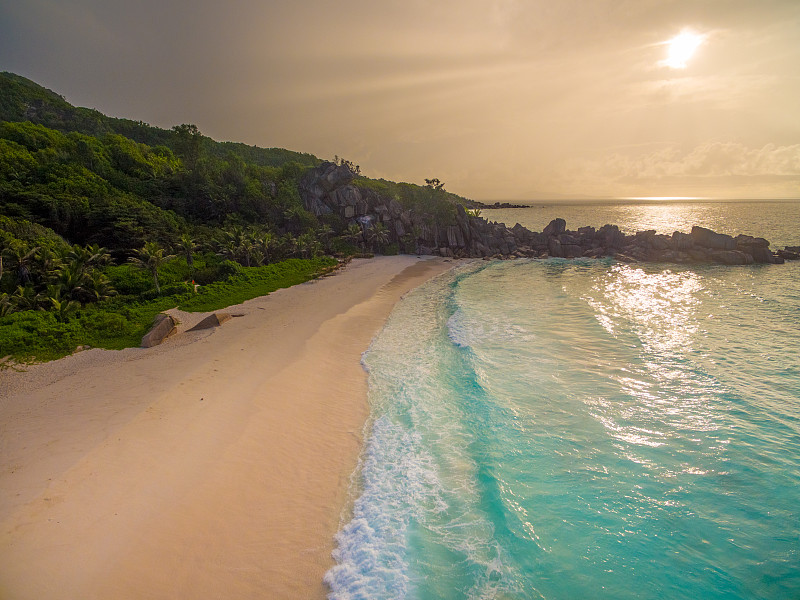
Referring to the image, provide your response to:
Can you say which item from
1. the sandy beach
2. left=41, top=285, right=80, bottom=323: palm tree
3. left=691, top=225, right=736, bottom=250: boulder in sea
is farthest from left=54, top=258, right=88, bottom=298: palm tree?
left=691, top=225, right=736, bottom=250: boulder in sea

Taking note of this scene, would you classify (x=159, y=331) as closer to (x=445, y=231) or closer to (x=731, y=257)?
(x=445, y=231)

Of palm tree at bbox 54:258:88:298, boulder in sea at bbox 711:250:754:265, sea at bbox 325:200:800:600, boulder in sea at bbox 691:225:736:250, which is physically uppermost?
boulder in sea at bbox 691:225:736:250

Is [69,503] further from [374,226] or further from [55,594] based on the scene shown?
[374,226]

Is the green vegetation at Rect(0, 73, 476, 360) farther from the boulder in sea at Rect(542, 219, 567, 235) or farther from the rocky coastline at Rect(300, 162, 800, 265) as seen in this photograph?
the boulder in sea at Rect(542, 219, 567, 235)

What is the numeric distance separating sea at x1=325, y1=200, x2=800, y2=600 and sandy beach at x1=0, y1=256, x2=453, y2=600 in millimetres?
1395

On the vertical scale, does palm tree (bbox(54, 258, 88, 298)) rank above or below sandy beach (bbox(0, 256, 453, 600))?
above

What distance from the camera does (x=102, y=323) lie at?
22406 millimetres

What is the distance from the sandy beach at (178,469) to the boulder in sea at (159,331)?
28.5 inches

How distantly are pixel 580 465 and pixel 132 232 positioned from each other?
155ft

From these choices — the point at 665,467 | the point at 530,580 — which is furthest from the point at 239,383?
the point at 665,467

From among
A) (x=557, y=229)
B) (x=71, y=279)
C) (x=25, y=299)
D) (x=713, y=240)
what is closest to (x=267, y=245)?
(x=71, y=279)

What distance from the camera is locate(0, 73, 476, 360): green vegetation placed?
22922 millimetres

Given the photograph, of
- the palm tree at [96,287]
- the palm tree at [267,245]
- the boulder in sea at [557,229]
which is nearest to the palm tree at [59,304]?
the palm tree at [96,287]

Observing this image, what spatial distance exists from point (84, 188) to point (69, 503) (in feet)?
157
